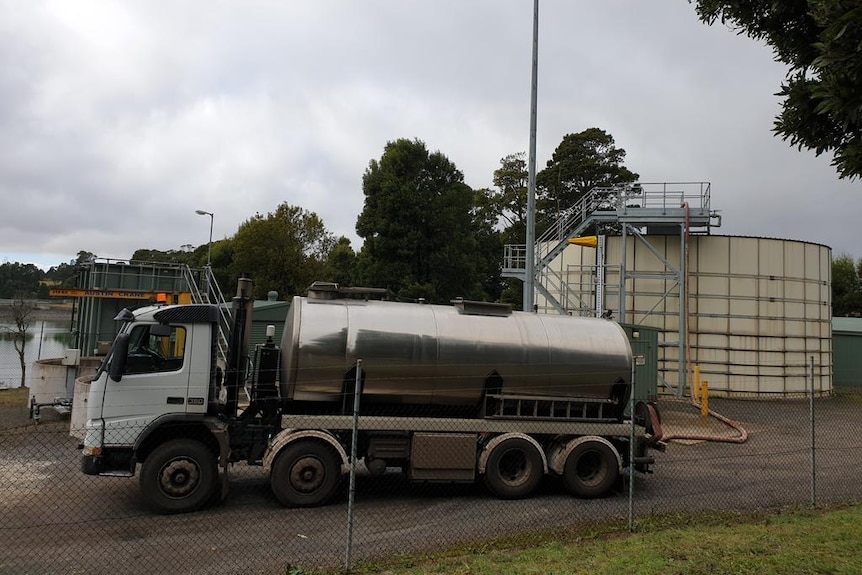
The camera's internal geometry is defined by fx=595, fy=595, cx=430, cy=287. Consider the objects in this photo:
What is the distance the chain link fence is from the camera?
6523 millimetres

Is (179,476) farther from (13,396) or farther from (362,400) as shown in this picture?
(13,396)

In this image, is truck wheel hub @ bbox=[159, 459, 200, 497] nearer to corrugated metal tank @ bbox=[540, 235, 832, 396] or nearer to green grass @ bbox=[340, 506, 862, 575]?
green grass @ bbox=[340, 506, 862, 575]

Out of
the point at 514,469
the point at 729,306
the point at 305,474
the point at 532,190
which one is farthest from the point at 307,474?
the point at 729,306

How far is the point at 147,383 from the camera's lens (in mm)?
8055

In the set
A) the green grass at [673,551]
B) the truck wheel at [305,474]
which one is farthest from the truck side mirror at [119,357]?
the green grass at [673,551]

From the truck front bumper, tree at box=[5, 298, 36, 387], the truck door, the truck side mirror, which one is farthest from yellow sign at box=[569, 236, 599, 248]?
tree at box=[5, 298, 36, 387]

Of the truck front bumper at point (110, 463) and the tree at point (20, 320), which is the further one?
the tree at point (20, 320)

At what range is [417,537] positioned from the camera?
7270mm

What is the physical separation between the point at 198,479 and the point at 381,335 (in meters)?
3.16

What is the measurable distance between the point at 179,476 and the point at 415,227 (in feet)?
94.7

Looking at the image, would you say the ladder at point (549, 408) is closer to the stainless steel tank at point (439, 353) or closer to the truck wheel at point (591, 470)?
the stainless steel tank at point (439, 353)

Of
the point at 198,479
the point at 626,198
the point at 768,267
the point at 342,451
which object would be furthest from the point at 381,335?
the point at 768,267

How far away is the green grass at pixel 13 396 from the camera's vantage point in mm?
18078

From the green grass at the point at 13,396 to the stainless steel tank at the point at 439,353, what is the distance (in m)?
13.9
